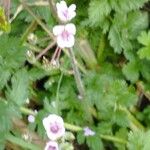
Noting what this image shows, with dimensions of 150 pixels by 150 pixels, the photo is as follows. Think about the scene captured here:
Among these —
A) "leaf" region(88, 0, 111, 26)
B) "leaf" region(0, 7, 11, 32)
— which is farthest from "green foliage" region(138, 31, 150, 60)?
"leaf" region(0, 7, 11, 32)

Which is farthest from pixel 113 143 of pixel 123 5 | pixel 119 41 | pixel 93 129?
pixel 123 5

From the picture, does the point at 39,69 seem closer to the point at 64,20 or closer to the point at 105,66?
the point at 105,66

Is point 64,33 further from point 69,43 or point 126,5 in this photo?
A: point 126,5

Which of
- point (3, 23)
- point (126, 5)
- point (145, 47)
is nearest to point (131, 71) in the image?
point (145, 47)

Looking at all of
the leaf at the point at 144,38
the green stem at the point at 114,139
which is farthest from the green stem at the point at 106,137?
the leaf at the point at 144,38

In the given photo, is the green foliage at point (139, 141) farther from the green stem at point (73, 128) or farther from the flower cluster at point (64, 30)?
the flower cluster at point (64, 30)

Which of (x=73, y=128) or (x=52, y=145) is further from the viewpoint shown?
(x=73, y=128)

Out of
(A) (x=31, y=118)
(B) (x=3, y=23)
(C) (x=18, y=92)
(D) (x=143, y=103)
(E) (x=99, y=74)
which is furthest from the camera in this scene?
(D) (x=143, y=103)

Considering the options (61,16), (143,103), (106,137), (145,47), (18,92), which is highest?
(61,16)

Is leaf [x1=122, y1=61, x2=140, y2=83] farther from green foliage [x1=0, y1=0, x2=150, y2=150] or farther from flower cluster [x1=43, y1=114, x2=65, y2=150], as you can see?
flower cluster [x1=43, y1=114, x2=65, y2=150]
